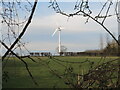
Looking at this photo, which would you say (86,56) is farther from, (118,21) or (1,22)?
(1,22)

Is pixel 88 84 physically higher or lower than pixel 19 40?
lower

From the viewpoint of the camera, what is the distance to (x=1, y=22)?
119 cm

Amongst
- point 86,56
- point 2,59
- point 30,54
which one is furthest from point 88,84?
point 2,59

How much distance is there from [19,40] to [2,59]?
12cm

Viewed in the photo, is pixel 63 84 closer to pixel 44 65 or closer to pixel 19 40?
pixel 44 65

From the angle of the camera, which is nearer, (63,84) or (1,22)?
(1,22)

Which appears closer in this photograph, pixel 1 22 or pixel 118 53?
pixel 1 22

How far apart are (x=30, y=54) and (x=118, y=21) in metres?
0.46

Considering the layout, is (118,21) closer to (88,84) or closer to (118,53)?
(118,53)

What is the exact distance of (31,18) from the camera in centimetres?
124

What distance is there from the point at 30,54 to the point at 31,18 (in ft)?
0.55

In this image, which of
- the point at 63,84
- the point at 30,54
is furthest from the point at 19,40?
the point at 63,84

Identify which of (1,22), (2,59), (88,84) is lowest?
(88,84)

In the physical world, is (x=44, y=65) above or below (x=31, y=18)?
below
